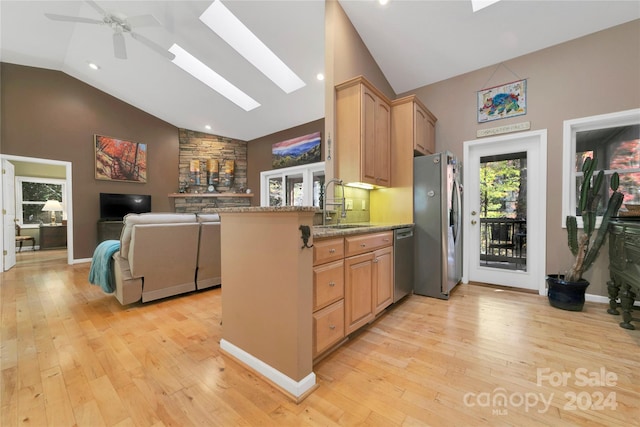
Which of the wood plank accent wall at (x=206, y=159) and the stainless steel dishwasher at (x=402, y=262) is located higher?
the wood plank accent wall at (x=206, y=159)

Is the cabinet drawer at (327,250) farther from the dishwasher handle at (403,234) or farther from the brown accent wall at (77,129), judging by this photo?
the brown accent wall at (77,129)

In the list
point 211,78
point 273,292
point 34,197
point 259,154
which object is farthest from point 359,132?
point 34,197

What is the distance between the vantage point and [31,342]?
1.93m

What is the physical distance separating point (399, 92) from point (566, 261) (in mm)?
3183

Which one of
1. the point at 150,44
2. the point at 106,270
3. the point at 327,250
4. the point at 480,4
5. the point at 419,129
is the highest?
the point at 150,44

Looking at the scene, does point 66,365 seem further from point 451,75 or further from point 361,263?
point 451,75

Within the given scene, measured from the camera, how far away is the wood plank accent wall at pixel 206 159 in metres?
6.59

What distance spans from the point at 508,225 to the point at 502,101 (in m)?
1.63

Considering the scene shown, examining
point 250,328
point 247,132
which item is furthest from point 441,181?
point 247,132

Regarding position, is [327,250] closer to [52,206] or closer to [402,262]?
[402,262]

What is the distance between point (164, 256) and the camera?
279 cm

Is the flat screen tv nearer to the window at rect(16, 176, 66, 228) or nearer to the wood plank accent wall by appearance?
the wood plank accent wall

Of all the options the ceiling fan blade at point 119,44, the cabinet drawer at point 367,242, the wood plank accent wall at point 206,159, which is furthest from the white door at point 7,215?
the cabinet drawer at point 367,242

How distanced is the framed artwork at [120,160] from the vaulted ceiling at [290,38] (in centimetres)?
112
